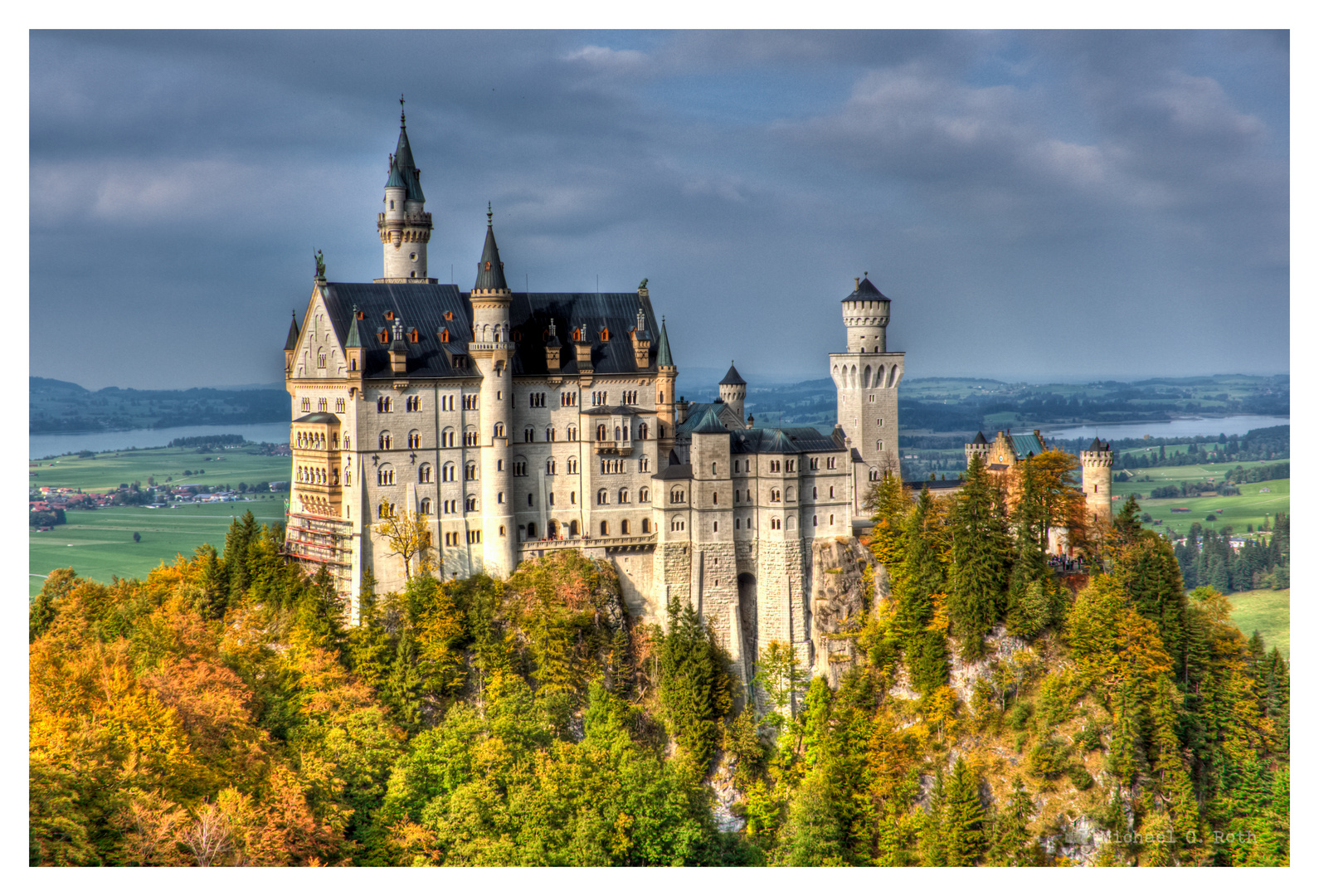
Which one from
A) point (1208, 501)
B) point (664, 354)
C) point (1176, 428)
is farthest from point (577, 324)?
point (1176, 428)

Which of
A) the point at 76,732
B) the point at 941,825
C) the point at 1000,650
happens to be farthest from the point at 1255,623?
the point at 76,732

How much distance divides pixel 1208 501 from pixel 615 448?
6678cm

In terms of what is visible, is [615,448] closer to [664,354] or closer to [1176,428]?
[664,354]

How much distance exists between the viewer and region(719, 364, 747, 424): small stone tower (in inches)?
3157

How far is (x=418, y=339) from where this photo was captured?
69.2 meters

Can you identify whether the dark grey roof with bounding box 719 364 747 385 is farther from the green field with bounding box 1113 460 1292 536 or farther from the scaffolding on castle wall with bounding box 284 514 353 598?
the green field with bounding box 1113 460 1292 536

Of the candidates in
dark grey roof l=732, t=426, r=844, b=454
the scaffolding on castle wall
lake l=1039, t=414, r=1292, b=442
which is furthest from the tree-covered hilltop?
lake l=1039, t=414, r=1292, b=442

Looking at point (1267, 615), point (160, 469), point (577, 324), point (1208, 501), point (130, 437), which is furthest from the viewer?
point (1208, 501)

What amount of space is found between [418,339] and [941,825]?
34111 mm

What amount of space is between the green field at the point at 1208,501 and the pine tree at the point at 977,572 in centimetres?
3640

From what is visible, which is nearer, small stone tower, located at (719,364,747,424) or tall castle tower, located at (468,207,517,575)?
tall castle tower, located at (468,207,517,575)

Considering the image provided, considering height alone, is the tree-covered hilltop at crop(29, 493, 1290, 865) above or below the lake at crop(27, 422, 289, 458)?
below

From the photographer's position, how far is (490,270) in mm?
69438

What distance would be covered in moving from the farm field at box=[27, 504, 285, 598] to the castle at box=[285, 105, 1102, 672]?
10.6 meters
